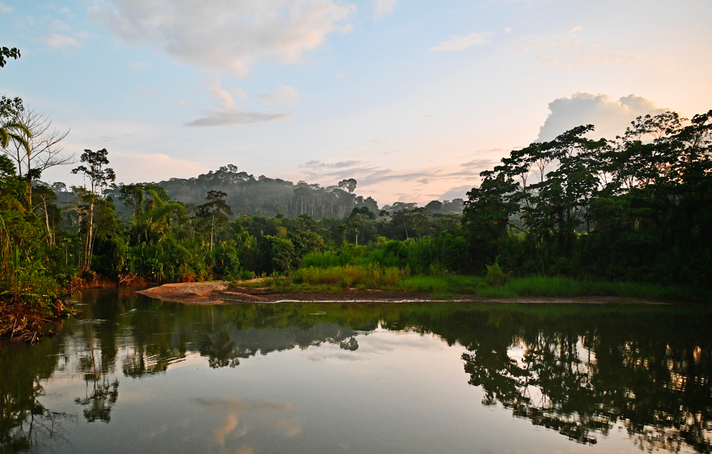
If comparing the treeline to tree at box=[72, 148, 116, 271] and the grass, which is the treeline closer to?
the grass

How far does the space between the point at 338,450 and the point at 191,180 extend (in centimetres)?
9927

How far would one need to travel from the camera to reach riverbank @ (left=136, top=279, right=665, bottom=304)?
14.0 metres

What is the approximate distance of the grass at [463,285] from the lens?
13984mm

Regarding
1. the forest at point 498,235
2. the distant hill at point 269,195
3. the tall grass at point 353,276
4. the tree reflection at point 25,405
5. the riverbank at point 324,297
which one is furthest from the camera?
the distant hill at point 269,195

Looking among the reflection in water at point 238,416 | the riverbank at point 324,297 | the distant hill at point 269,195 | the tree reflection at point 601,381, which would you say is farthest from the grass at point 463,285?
the distant hill at point 269,195

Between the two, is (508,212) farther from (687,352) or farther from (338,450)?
(338,450)

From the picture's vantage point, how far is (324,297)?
1524 centimetres

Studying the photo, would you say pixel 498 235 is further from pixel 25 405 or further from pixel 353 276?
pixel 25 405

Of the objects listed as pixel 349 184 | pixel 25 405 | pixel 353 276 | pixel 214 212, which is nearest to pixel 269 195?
pixel 349 184

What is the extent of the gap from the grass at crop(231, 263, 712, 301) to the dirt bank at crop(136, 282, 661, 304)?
1.37 feet

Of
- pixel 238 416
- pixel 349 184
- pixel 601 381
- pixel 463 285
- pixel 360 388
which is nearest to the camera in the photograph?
pixel 238 416

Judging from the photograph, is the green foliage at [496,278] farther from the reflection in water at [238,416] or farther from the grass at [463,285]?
the reflection in water at [238,416]

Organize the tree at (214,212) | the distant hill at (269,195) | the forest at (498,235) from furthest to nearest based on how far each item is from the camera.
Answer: the distant hill at (269,195)
the tree at (214,212)
the forest at (498,235)

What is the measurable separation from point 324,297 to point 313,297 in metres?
0.40
